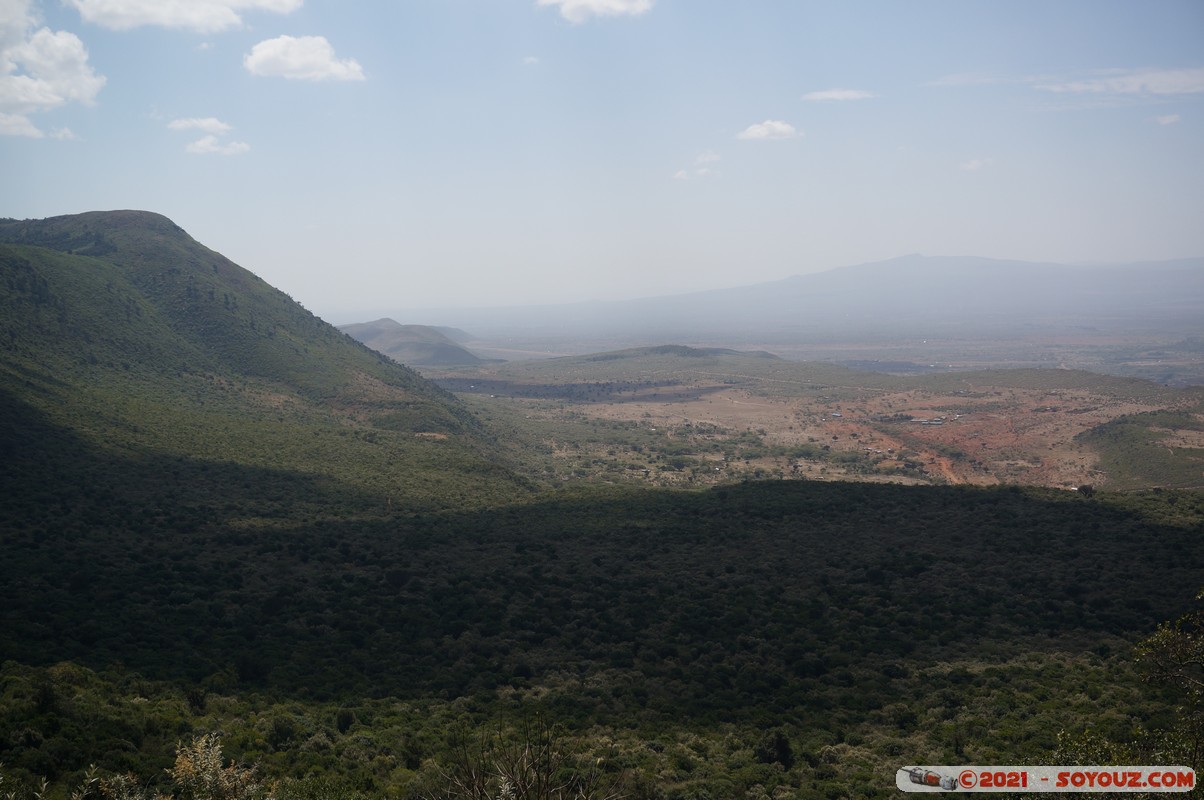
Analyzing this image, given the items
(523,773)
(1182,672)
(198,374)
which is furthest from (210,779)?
(198,374)

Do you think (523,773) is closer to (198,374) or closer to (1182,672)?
(1182,672)

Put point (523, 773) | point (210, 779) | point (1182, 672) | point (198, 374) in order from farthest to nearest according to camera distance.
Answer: point (198, 374), point (1182, 672), point (210, 779), point (523, 773)

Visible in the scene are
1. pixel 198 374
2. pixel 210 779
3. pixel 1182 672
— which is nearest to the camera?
pixel 210 779

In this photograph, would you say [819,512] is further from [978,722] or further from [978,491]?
[978,722]

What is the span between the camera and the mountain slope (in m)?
43.0

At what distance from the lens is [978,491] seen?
40.1 meters

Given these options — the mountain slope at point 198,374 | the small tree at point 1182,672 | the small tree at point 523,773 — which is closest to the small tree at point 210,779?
the small tree at point 523,773

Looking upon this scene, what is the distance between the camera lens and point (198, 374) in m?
61.9

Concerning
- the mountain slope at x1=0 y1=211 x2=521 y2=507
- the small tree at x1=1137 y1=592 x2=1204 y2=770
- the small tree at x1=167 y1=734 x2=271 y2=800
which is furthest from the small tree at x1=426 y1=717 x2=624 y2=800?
the mountain slope at x1=0 y1=211 x2=521 y2=507

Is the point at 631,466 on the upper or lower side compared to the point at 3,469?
lower

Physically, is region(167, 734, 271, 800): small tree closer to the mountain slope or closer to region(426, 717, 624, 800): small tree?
region(426, 717, 624, 800): small tree

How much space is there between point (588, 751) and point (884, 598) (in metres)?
15.2

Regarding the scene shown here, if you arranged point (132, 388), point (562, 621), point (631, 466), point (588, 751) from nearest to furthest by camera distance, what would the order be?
1. point (588, 751)
2. point (562, 621)
3. point (132, 388)
4. point (631, 466)

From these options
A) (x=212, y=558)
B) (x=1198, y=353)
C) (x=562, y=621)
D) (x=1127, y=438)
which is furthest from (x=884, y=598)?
(x=1198, y=353)
